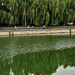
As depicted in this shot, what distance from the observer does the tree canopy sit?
42656 millimetres

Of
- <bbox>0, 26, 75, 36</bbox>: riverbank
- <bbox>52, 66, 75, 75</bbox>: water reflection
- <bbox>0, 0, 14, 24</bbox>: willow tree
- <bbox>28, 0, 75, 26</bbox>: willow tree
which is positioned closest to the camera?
<bbox>52, 66, 75, 75</bbox>: water reflection

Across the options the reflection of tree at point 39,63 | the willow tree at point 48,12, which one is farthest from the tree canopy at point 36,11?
the reflection of tree at point 39,63

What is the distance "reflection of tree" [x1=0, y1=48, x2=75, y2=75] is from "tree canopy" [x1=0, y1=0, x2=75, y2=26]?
2414 cm

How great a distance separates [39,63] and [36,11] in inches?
1101

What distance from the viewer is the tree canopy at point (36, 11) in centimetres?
4266

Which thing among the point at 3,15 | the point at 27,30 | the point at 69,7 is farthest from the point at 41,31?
the point at 69,7

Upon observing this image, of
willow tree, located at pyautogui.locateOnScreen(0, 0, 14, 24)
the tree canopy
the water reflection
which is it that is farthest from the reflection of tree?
the tree canopy

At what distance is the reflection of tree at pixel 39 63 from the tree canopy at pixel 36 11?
24139mm

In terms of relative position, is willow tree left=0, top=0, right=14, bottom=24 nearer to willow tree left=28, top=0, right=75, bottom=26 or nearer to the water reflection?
willow tree left=28, top=0, right=75, bottom=26

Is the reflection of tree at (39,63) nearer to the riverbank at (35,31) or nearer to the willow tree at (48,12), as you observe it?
the riverbank at (35,31)

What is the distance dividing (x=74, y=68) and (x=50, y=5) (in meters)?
30.9

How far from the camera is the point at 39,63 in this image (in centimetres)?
1569

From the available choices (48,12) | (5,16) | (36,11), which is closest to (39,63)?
(5,16)

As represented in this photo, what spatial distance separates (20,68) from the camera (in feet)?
47.1
